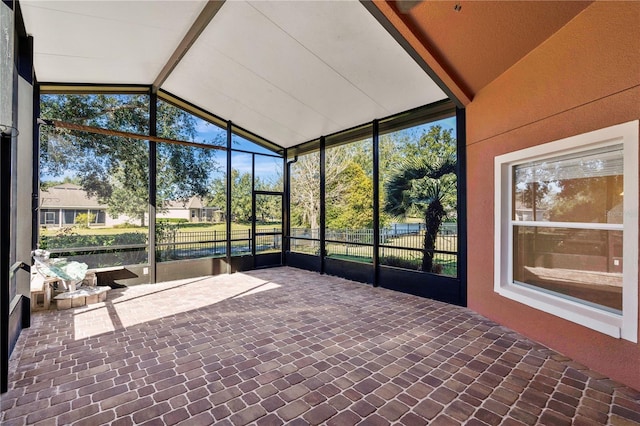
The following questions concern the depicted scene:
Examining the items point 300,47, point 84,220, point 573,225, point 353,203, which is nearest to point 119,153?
point 84,220

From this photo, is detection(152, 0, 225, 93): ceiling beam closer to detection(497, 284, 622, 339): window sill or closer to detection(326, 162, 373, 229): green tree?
detection(326, 162, 373, 229): green tree

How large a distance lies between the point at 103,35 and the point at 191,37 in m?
1.14

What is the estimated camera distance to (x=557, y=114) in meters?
2.96

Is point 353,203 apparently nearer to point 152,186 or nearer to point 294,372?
point 152,186

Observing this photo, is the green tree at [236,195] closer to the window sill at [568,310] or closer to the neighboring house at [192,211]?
the neighboring house at [192,211]

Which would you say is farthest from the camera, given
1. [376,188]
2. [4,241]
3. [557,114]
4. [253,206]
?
[253,206]

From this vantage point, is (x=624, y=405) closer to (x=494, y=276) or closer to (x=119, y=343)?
(x=494, y=276)

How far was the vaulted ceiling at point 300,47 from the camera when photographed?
305 centimetres

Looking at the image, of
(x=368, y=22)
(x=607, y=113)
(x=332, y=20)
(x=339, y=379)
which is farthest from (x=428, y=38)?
(x=339, y=379)

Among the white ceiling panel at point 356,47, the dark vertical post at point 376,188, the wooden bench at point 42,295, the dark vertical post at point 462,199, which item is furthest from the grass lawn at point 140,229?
the dark vertical post at point 462,199

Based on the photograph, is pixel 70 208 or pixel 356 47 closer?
pixel 356 47

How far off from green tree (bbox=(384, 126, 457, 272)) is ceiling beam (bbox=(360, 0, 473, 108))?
761mm

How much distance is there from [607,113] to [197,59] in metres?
5.27

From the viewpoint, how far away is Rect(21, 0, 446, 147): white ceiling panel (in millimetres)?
3527
